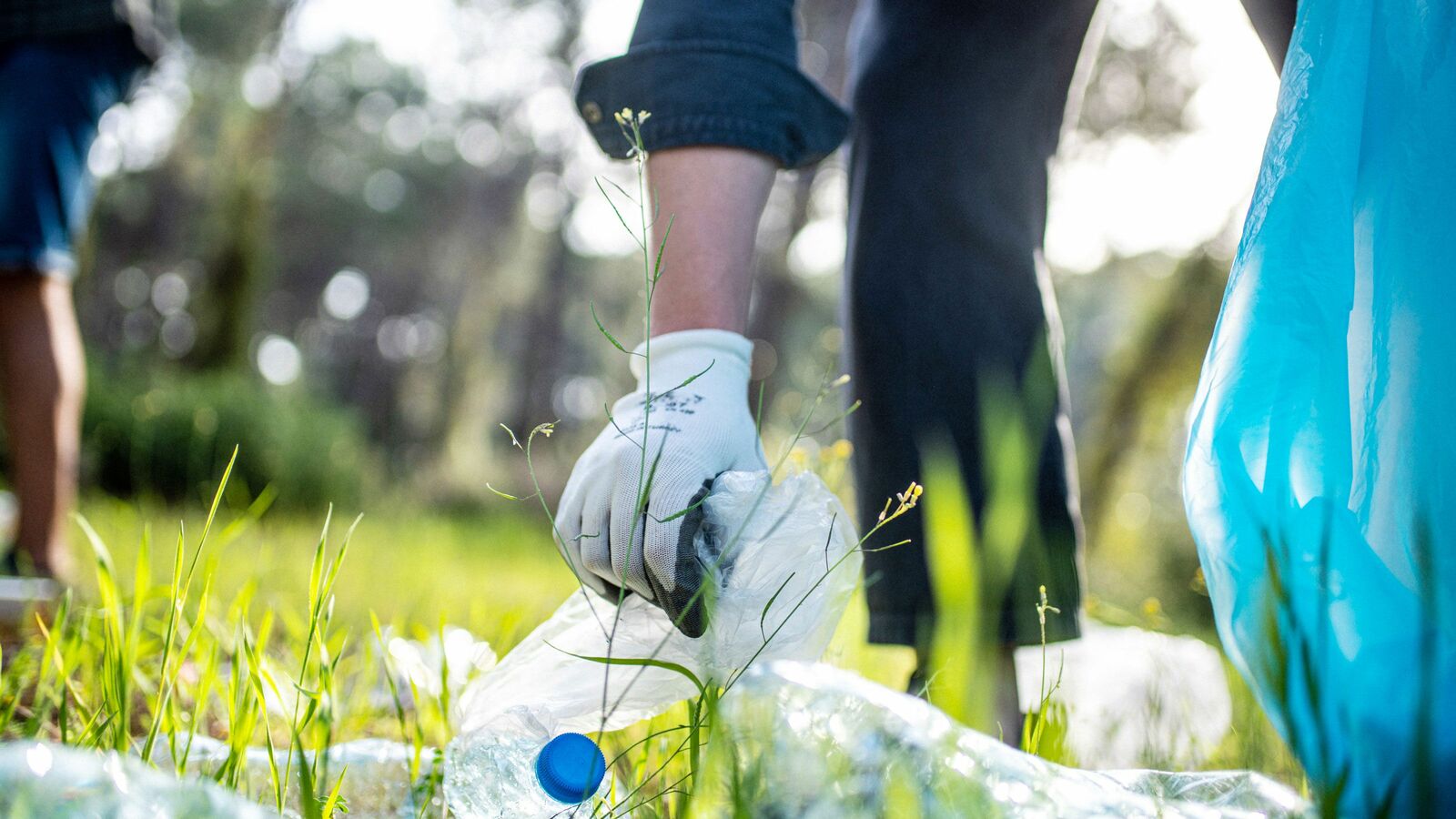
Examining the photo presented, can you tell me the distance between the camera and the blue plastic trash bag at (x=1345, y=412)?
0.74 meters

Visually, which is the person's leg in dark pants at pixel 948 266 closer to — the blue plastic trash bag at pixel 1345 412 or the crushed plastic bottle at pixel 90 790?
the blue plastic trash bag at pixel 1345 412

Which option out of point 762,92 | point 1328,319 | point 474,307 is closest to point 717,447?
point 762,92

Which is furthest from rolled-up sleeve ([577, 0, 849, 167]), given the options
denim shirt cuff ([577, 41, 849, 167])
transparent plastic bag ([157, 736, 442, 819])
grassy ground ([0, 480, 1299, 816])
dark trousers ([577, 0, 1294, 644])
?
transparent plastic bag ([157, 736, 442, 819])

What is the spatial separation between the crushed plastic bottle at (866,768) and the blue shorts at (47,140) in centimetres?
235

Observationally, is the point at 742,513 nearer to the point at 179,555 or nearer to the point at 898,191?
the point at 179,555

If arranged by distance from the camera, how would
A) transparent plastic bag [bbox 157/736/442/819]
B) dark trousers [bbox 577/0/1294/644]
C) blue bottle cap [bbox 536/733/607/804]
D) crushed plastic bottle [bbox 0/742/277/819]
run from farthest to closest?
dark trousers [bbox 577/0/1294/644]
transparent plastic bag [bbox 157/736/442/819]
blue bottle cap [bbox 536/733/607/804]
crushed plastic bottle [bbox 0/742/277/819]

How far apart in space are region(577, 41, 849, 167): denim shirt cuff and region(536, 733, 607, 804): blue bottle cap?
0.66m

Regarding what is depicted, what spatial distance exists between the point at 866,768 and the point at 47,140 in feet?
8.46

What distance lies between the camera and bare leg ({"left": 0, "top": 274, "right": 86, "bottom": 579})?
7.57 feet

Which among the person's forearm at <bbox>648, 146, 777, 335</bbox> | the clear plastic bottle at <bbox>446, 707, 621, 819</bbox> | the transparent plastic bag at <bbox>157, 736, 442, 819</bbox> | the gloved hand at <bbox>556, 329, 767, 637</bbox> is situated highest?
the person's forearm at <bbox>648, 146, 777, 335</bbox>

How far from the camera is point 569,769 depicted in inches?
31.8

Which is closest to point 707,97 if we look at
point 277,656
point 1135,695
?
point 277,656

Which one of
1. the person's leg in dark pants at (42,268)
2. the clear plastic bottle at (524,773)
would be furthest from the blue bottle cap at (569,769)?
the person's leg in dark pants at (42,268)

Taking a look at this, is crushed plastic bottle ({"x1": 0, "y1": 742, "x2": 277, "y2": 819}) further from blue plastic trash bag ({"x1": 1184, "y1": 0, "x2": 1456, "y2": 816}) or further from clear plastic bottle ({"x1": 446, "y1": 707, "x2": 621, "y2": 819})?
blue plastic trash bag ({"x1": 1184, "y1": 0, "x2": 1456, "y2": 816})
